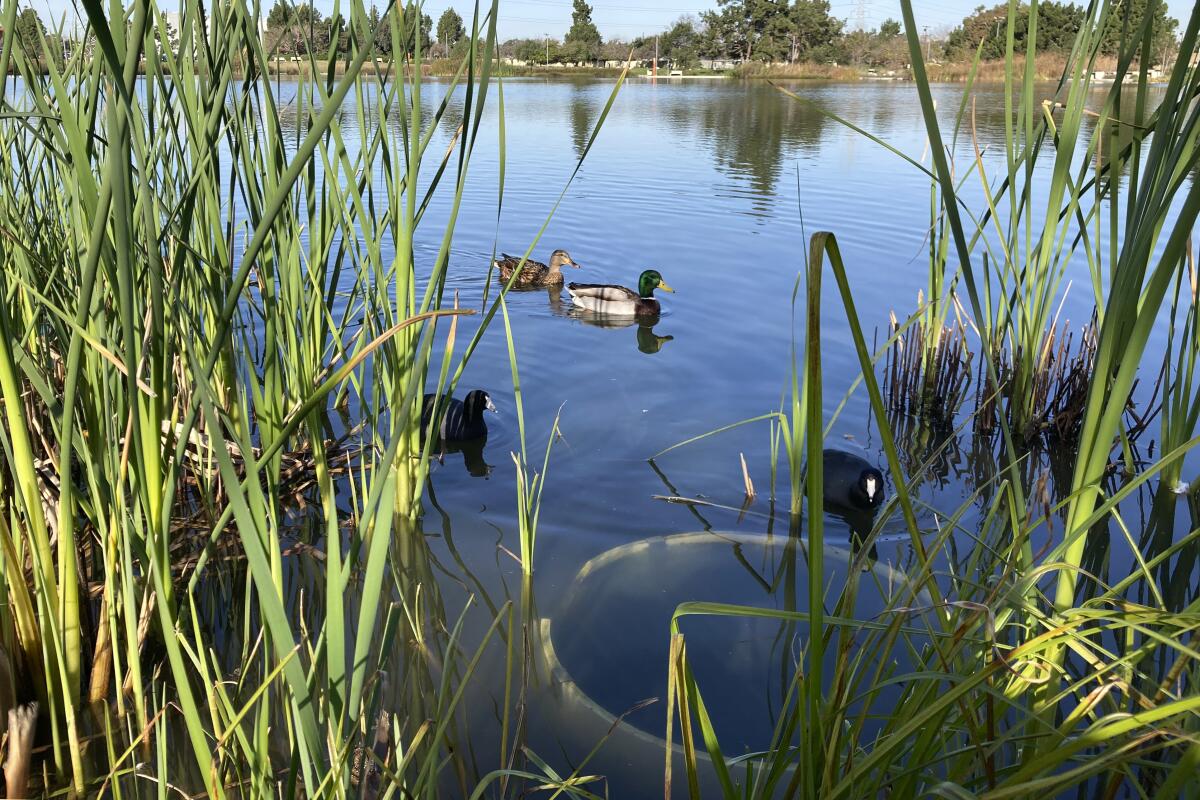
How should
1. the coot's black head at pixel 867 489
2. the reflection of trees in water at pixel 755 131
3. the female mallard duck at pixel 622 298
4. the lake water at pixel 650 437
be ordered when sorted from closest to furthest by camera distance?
the lake water at pixel 650 437
the coot's black head at pixel 867 489
the female mallard duck at pixel 622 298
the reflection of trees in water at pixel 755 131

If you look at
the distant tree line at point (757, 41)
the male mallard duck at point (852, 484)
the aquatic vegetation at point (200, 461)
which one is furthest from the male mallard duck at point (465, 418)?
the distant tree line at point (757, 41)

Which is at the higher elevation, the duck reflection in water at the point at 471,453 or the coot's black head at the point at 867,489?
the coot's black head at the point at 867,489

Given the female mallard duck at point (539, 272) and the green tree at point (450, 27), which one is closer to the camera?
the female mallard duck at point (539, 272)

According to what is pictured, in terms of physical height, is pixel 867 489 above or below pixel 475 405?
below

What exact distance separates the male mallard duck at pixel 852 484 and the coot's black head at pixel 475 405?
56.6 inches

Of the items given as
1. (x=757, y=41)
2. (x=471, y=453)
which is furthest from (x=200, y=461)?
(x=757, y=41)

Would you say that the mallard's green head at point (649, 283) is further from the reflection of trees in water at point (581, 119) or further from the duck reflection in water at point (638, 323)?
the reflection of trees in water at point (581, 119)

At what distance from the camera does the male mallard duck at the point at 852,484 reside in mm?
3500

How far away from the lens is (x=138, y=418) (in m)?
1.54

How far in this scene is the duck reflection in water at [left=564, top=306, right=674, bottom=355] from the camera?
5.86m

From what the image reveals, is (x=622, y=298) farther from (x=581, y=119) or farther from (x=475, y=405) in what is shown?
(x=581, y=119)

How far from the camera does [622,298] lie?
6305 mm

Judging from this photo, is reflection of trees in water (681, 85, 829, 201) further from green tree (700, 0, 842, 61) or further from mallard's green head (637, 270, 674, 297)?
green tree (700, 0, 842, 61)

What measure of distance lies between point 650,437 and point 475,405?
0.77 m
